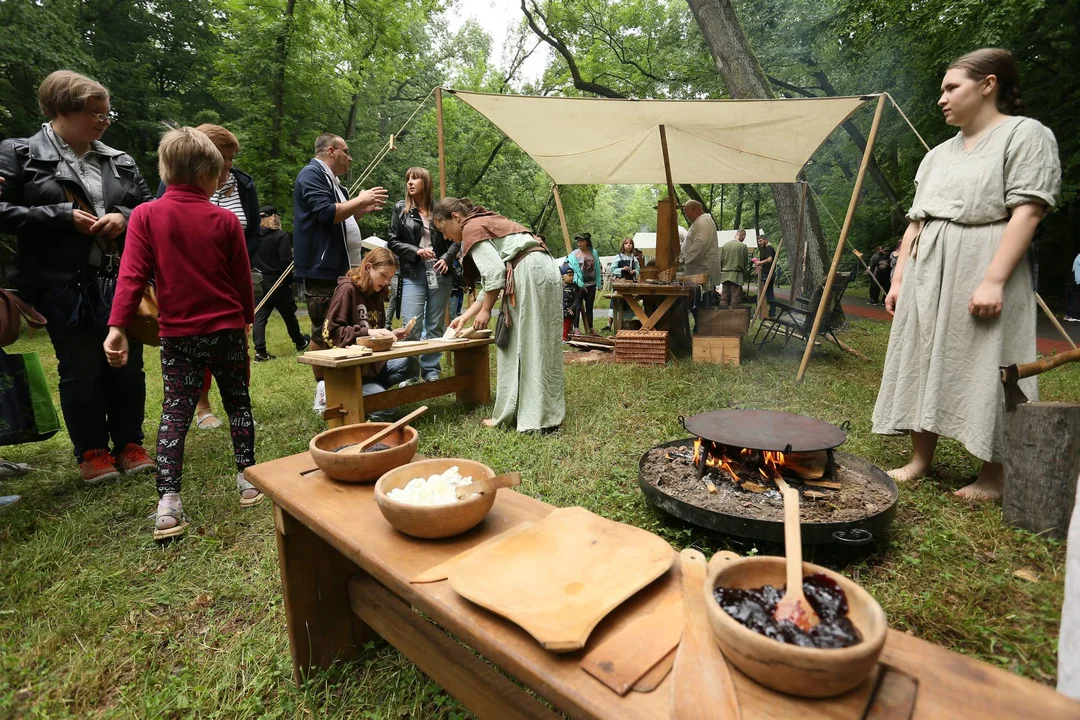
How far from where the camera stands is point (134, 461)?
128 inches

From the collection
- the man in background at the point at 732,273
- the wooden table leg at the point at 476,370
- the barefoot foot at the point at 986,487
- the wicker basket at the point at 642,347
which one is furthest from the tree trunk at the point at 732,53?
the barefoot foot at the point at 986,487

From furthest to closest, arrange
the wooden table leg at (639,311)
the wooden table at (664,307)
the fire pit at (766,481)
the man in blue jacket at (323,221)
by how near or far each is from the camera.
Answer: the wooden table leg at (639,311)
the wooden table at (664,307)
the man in blue jacket at (323,221)
the fire pit at (766,481)

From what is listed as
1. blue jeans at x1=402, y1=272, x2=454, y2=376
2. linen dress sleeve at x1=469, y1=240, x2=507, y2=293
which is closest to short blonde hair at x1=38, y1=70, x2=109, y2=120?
linen dress sleeve at x1=469, y1=240, x2=507, y2=293

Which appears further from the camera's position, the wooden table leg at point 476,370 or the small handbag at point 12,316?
the wooden table leg at point 476,370

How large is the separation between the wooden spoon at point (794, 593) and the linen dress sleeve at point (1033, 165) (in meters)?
2.33

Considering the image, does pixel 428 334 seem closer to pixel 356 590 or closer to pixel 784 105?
pixel 356 590

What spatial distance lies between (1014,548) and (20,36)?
14713 millimetres

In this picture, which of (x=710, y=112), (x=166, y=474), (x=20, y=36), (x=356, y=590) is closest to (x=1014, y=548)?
(x=356, y=590)

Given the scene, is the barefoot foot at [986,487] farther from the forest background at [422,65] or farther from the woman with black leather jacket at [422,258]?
the forest background at [422,65]

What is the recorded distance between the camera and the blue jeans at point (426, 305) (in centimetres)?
496

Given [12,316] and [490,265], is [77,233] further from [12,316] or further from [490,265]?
[490,265]

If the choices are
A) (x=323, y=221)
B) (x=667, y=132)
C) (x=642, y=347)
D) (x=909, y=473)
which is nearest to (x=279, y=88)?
(x=667, y=132)

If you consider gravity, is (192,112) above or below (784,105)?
above

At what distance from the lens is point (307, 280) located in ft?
13.3
